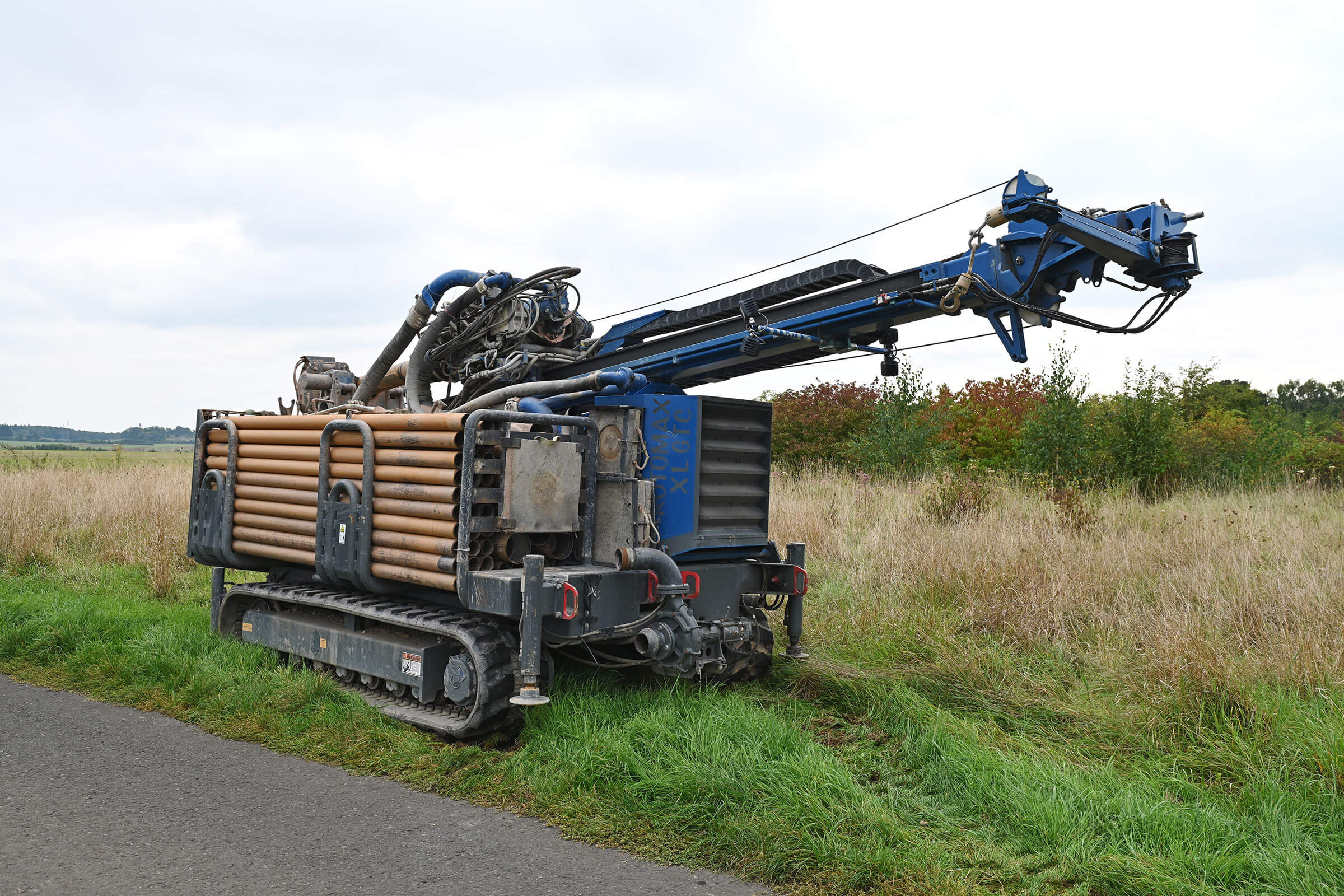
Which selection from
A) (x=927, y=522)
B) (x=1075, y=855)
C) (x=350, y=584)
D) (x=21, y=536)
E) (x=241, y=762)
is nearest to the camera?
(x=1075, y=855)

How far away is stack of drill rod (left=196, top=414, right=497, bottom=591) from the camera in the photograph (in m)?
5.93

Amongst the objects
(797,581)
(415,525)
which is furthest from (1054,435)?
(415,525)

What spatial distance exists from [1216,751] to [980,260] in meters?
2.89

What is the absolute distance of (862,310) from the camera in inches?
240

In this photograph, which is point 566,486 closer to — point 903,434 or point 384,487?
point 384,487

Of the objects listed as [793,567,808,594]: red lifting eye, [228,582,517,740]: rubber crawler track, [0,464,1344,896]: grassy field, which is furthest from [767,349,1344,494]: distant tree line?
[228,582,517,740]: rubber crawler track

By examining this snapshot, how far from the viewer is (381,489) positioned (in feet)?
21.1

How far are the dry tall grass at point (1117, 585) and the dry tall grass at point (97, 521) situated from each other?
7363 millimetres

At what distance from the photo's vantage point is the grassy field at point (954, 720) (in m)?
4.23

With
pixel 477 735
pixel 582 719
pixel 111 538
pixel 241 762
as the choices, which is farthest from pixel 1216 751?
pixel 111 538

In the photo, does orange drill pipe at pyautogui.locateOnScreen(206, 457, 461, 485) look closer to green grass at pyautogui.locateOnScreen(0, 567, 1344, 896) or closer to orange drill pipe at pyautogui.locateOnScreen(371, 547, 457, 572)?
orange drill pipe at pyautogui.locateOnScreen(371, 547, 457, 572)

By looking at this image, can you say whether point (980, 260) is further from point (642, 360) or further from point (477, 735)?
point (477, 735)

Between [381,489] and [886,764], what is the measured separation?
3522 mm

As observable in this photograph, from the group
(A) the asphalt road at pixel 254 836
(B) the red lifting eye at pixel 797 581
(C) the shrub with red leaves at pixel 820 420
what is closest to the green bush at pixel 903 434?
(C) the shrub with red leaves at pixel 820 420
